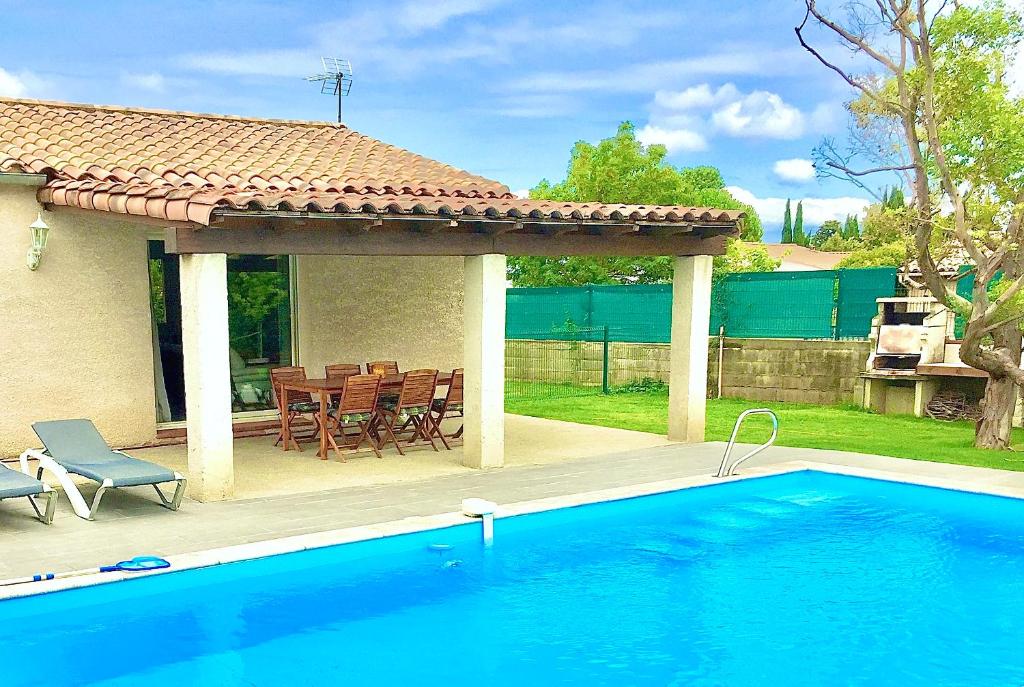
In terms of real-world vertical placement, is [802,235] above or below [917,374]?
above

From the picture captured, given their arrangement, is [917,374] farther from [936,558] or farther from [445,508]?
[445,508]

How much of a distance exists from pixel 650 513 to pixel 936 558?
2655 mm

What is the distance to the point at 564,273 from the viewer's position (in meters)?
32.1

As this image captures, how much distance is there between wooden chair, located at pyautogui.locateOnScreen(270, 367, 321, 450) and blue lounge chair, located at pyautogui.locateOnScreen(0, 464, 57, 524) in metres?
3.54

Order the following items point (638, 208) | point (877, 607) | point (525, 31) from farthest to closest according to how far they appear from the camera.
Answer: point (525, 31), point (638, 208), point (877, 607)

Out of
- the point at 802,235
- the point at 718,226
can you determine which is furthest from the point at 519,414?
the point at 802,235

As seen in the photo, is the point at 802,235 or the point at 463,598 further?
the point at 802,235

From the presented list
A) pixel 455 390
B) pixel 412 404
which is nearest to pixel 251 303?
pixel 412 404

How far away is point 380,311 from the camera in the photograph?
1416cm

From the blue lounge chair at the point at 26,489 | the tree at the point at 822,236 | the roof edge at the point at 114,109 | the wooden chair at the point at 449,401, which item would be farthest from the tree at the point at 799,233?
the blue lounge chair at the point at 26,489

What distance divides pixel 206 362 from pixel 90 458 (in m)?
1.60

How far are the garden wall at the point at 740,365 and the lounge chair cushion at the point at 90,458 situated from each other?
39.9 feet

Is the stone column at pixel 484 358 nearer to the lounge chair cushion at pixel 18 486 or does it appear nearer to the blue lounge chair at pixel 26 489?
the blue lounge chair at pixel 26 489

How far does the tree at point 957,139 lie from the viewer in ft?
38.0
